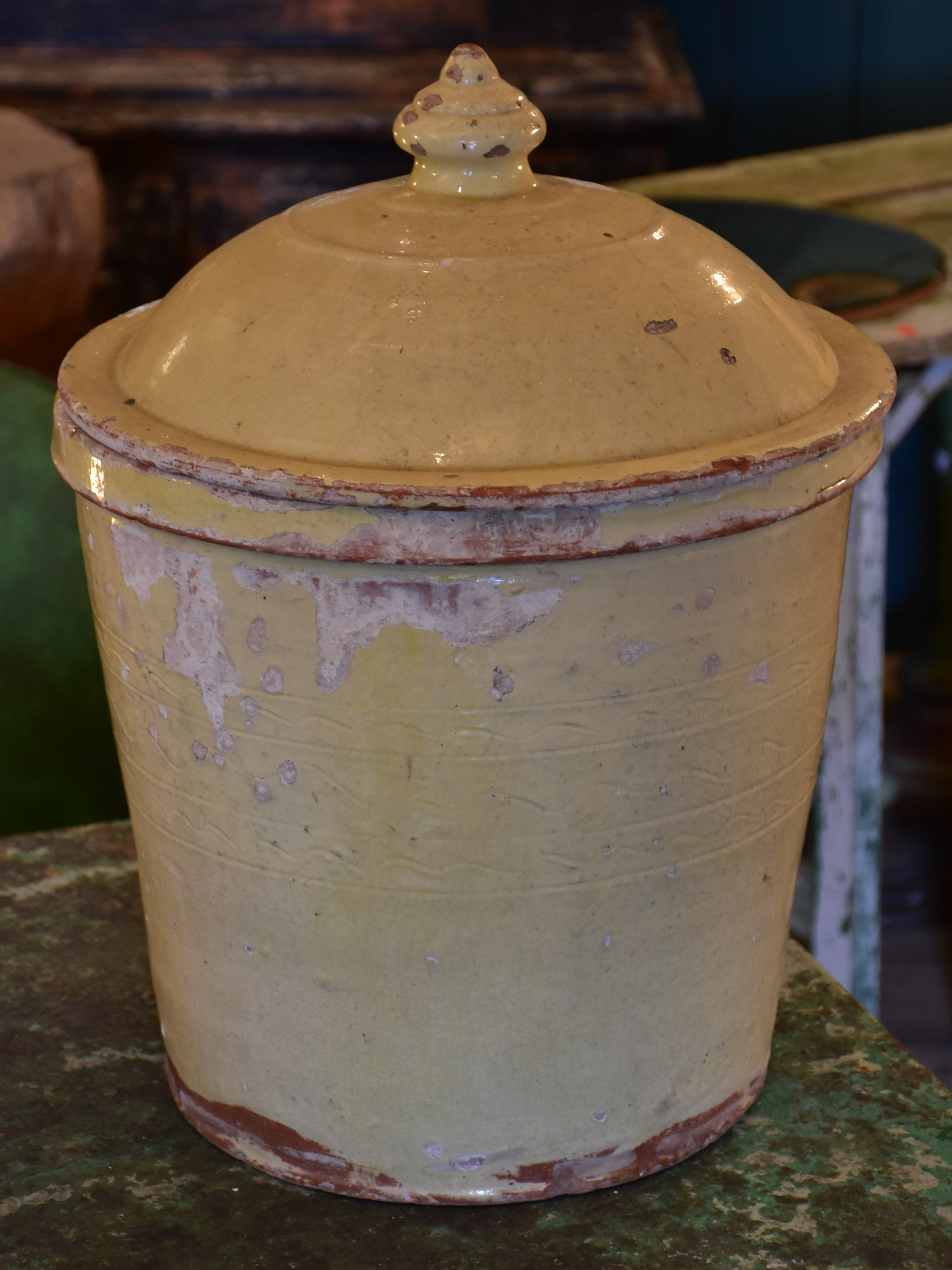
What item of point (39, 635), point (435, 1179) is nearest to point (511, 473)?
point (435, 1179)

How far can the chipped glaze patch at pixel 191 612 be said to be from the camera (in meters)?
0.89

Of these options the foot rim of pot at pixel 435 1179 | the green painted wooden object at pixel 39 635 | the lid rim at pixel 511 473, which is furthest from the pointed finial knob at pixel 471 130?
the green painted wooden object at pixel 39 635

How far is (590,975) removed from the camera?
950 mm

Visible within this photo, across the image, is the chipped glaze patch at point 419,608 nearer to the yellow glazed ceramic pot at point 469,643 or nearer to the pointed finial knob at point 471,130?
the yellow glazed ceramic pot at point 469,643

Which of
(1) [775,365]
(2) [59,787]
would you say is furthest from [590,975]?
(2) [59,787]

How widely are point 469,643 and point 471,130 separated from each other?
0.33 meters

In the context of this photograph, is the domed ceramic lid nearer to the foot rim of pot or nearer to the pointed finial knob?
the pointed finial knob

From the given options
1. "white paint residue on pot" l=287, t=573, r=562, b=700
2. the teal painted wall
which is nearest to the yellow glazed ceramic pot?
"white paint residue on pot" l=287, t=573, r=562, b=700

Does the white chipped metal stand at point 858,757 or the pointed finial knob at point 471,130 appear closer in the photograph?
the pointed finial knob at point 471,130

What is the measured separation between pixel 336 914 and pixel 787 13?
9.27 ft

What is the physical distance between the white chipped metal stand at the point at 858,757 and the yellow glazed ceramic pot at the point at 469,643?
0.84m

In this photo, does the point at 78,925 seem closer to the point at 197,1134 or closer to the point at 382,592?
the point at 197,1134

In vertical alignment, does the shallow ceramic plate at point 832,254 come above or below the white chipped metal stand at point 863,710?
above

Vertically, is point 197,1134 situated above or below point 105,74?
below
